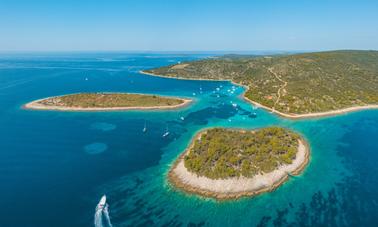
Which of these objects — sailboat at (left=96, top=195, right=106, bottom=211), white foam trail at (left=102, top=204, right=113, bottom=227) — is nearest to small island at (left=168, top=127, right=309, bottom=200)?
sailboat at (left=96, top=195, right=106, bottom=211)

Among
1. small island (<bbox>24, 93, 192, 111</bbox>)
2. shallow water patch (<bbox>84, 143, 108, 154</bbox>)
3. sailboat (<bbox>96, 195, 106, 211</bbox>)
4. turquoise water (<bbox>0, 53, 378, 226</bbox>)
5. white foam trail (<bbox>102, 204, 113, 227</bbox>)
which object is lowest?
turquoise water (<bbox>0, 53, 378, 226</bbox>)

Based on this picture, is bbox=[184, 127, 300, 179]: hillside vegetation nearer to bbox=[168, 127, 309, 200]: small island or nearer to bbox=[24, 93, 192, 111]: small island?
bbox=[168, 127, 309, 200]: small island

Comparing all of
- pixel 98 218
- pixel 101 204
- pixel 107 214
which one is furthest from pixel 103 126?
pixel 98 218

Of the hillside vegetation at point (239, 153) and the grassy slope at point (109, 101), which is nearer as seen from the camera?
the hillside vegetation at point (239, 153)

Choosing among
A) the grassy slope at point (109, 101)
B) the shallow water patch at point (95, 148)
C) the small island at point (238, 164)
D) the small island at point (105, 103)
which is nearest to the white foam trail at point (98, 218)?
the small island at point (238, 164)

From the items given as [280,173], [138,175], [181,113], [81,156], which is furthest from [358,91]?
[81,156]

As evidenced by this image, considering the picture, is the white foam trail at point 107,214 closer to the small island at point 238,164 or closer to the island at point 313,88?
the small island at point 238,164

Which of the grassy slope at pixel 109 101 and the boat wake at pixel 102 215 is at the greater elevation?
the grassy slope at pixel 109 101
